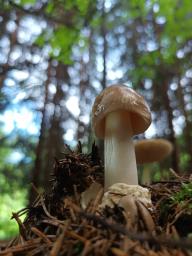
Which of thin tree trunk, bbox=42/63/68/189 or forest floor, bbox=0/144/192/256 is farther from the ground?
thin tree trunk, bbox=42/63/68/189

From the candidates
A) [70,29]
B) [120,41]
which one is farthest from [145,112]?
[120,41]

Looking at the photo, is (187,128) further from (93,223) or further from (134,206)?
(93,223)

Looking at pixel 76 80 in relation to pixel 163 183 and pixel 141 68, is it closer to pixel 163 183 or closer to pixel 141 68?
pixel 141 68

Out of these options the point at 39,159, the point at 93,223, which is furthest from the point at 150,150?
the point at 93,223

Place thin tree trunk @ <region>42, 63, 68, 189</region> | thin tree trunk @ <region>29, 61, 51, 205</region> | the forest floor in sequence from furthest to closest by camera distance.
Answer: thin tree trunk @ <region>42, 63, 68, 189</region>, thin tree trunk @ <region>29, 61, 51, 205</region>, the forest floor

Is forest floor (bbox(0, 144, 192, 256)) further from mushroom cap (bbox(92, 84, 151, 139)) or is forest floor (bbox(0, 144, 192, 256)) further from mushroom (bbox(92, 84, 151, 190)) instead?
mushroom cap (bbox(92, 84, 151, 139))

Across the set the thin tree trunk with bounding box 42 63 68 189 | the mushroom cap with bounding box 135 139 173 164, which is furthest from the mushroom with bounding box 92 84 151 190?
the thin tree trunk with bounding box 42 63 68 189
